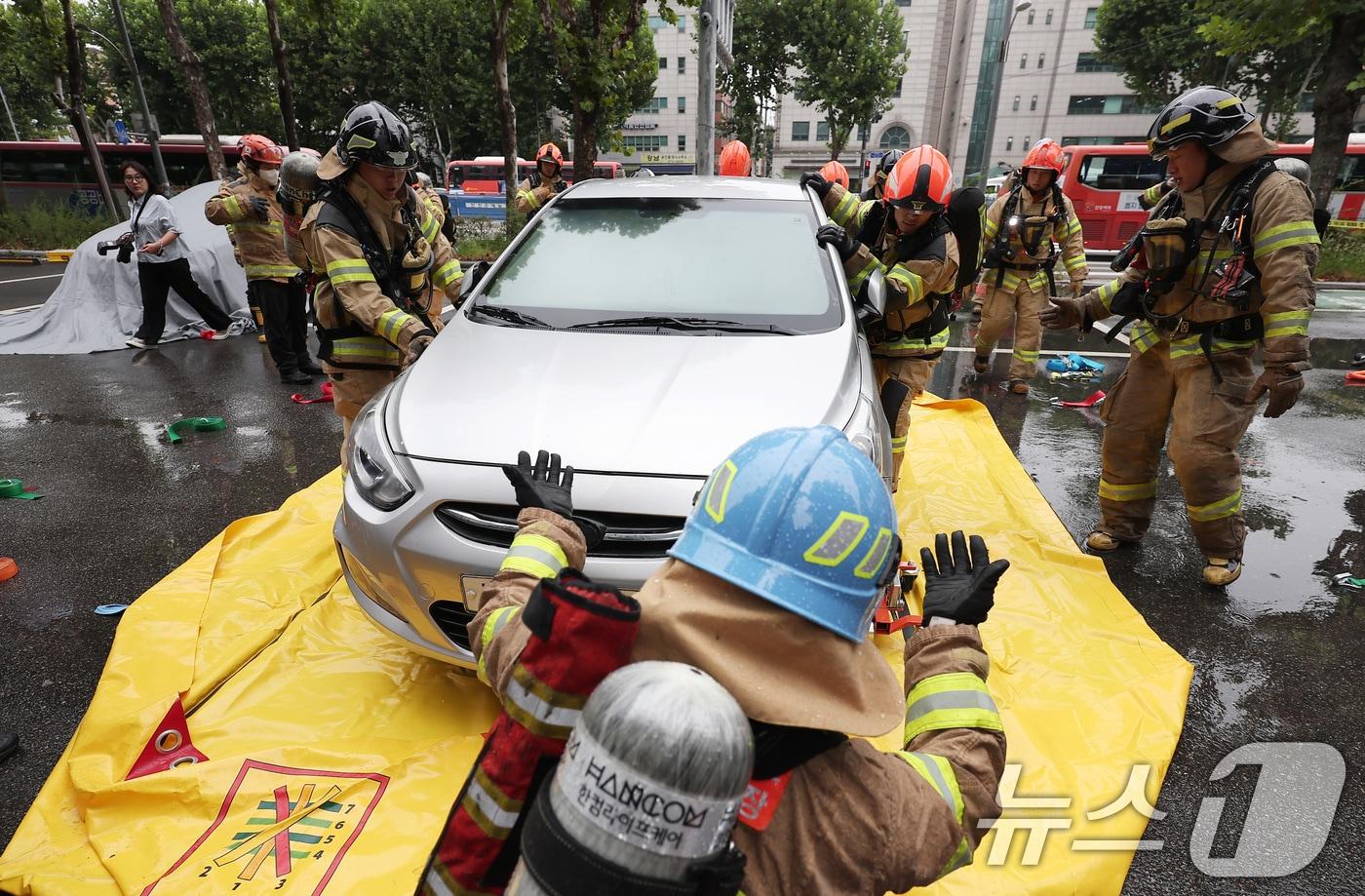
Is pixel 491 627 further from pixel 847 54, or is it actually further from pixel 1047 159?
pixel 847 54

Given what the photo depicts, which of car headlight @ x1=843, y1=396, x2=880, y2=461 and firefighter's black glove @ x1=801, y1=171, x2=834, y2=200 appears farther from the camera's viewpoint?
firefighter's black glove @ x1=801, y1=171, x2=834, y2=200

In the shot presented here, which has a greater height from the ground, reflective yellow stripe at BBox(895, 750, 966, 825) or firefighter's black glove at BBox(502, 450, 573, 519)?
firefighter's black glove at BBox(502, 450, 573, 519)

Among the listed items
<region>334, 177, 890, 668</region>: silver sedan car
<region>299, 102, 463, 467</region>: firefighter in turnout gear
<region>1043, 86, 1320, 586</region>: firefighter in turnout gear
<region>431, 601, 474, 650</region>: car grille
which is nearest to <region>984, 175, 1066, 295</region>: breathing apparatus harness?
<region>1043, 86, 1320, 586</region>: firefighter in turnout gear

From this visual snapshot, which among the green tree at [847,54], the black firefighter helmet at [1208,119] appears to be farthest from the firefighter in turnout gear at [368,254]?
the green tree at [847,54]

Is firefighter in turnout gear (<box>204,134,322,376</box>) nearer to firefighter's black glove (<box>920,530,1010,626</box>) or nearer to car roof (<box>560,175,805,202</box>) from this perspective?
car roof (<box>560,175,805,202</box>)

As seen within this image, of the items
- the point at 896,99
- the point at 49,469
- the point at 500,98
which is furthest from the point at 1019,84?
the point at 49,469

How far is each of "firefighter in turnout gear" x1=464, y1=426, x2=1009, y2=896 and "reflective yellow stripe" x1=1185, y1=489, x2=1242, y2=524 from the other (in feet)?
9.95

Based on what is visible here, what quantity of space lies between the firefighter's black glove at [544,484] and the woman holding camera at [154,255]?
7694mm

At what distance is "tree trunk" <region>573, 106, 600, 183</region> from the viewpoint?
1059cm

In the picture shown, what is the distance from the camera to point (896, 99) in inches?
2168

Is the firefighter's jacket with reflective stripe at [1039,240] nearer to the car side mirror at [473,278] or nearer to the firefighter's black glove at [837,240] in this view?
the firefighter's black glove at [837,240]

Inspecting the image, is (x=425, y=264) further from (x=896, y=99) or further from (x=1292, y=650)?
(x=896, y=99)

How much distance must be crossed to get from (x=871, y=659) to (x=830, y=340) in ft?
6.38

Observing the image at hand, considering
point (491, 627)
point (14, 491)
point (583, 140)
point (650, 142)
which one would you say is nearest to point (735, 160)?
point (583, 140)
